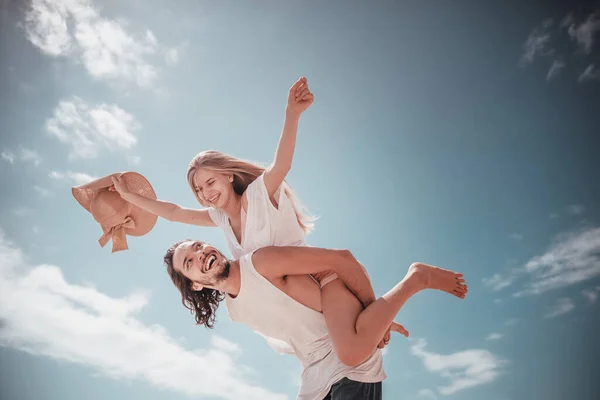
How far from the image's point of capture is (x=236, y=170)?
436 cm

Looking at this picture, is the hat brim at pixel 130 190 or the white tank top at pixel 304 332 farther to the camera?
the hat brim at pixel 130 190

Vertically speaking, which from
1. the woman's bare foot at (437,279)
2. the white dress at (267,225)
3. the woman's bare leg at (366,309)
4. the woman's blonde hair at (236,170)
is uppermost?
the woman's blonde hair at (236,170)

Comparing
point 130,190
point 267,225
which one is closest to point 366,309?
point 267,225

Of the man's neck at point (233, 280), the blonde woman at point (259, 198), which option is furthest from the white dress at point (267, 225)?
the man's neck at point (233, 280)

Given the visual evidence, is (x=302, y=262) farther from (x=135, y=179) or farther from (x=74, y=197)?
(x=74, y=197)

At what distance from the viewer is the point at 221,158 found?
4320mm

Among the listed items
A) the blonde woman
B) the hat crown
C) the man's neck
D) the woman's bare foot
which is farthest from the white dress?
the hat crown

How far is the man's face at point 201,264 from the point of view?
148 inches

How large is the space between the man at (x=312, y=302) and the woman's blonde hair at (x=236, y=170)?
2.25 feet

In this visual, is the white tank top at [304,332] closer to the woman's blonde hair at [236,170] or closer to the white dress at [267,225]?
the white dress at [267,225]

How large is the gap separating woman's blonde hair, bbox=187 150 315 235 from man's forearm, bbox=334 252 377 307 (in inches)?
33.0

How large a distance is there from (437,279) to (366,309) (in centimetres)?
64

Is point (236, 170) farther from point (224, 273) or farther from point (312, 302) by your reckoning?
point (312, 302)

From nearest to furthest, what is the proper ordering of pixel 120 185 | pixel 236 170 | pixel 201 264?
pixel 201 264 < pixel 236 170 < pixel 120 185
